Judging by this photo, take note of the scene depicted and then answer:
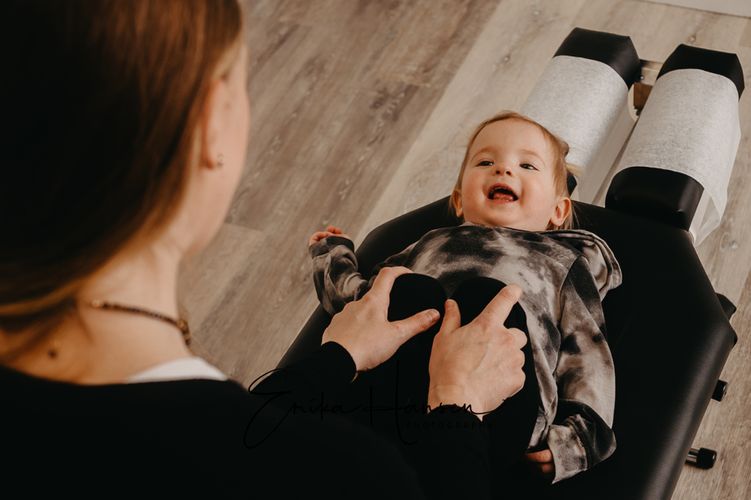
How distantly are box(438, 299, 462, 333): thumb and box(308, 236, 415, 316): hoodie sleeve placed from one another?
0.26 meters

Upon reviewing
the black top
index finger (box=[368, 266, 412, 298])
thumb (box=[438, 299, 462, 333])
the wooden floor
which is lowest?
the wooden floor

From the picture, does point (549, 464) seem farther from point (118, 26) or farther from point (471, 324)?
point (118, 26)

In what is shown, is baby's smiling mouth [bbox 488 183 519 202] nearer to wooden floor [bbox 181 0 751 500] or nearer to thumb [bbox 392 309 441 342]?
thumb [bbox 392 309 441 342]

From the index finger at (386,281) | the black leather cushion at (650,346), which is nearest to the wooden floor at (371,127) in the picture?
the black leather cushion at (650,346)

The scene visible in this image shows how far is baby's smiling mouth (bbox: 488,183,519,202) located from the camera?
5.12 ft

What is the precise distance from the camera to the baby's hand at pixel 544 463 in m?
1.22

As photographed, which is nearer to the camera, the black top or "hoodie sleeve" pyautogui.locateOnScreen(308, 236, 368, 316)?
the black top

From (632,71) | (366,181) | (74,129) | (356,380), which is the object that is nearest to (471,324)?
(356,380)

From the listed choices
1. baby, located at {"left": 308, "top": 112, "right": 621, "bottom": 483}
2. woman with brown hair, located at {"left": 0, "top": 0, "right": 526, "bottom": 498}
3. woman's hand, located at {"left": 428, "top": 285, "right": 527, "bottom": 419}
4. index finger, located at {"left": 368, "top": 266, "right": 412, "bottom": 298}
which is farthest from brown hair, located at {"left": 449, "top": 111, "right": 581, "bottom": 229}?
woman with brown hair, located at {"left": 0, "top": 0, "right": 526, "bottom": 498}

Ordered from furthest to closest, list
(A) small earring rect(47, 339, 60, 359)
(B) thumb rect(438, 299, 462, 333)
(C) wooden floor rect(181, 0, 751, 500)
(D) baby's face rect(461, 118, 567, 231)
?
(C) wooden floor rect(181, 0, 751, 500)
(D) baby's face rect(461, 118, 567, 231)
(B) thumb rect(438, 299, 462, 333)
(A) small earring rect(47, 339, 60, 359)

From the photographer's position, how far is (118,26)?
0.51m

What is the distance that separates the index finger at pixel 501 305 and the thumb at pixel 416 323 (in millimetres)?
77

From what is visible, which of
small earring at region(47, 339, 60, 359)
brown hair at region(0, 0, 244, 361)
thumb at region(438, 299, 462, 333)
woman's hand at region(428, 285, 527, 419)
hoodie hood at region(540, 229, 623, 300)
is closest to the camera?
brown hair at region(0, 0, 244, 361)

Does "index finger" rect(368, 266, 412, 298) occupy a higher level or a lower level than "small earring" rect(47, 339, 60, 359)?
lower
